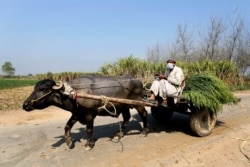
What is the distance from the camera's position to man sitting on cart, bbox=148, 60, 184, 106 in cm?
668

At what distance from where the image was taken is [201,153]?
19.0ft

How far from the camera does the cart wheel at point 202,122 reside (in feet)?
22.7

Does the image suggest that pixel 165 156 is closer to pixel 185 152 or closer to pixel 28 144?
pixel 185 152

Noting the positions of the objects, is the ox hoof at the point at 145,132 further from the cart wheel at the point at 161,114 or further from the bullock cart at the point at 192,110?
the cart wheel at the point at 161,114

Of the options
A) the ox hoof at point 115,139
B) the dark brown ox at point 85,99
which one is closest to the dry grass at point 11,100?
the ox hoof at point 115,139

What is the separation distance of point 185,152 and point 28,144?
12.0 feet

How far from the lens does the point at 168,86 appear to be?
6.66 meters

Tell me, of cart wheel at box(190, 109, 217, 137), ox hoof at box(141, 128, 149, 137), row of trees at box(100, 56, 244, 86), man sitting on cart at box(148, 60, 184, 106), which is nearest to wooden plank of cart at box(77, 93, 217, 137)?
cart wheel at box(190, 109, 217, 137)

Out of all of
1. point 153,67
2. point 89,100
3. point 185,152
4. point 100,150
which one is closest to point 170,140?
point 185,152

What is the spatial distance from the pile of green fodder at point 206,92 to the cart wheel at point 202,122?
20 cm

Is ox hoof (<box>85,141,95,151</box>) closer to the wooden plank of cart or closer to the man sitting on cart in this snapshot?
the wooden plank of cart

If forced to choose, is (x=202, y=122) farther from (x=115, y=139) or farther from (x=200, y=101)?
(x=115, y=139)

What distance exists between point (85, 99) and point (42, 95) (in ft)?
2.94

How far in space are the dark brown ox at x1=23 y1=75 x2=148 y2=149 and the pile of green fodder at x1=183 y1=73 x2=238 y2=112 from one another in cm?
125
